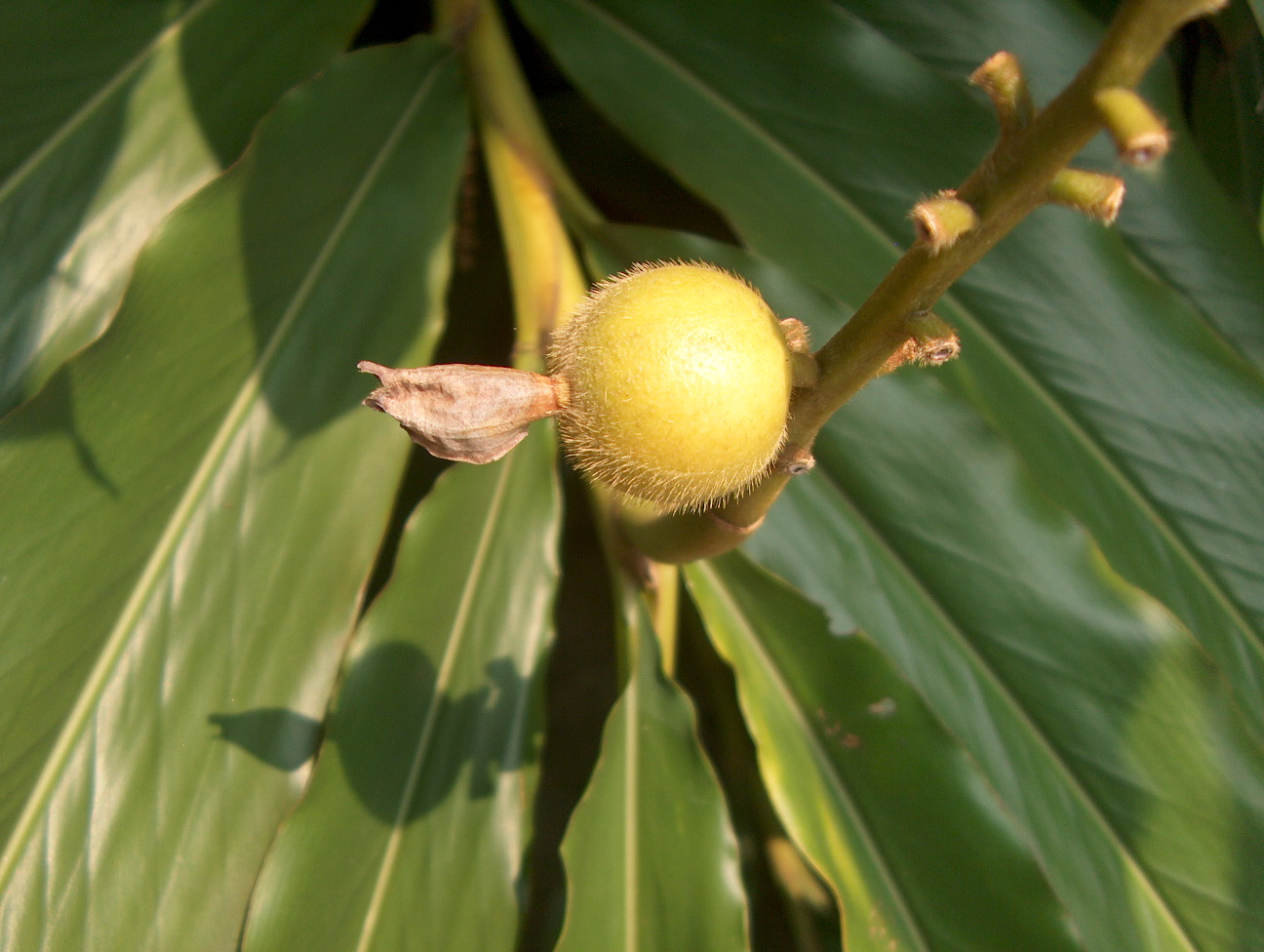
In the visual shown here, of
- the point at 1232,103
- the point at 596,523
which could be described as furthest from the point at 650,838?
the point at 1232,103

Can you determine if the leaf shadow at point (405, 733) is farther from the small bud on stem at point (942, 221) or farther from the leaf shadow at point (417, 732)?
the small bud on stem at point (942, 221)

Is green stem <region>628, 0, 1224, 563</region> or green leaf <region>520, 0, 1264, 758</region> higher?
green leaf <region>520, 0, 1264, 758</region>

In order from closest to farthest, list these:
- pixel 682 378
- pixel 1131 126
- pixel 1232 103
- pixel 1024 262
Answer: pixel 1131 126
pixel 682 378
pixel 1024 262
pixel 1232 103

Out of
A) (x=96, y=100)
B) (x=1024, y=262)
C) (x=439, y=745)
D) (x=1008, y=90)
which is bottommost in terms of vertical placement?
(x=439, y=745)

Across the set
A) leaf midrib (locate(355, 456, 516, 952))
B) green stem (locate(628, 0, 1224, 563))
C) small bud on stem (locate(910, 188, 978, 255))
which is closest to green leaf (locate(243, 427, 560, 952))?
leaf midrib (locate(355, 456, 516, 952))

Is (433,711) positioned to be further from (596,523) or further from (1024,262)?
(1024,262)

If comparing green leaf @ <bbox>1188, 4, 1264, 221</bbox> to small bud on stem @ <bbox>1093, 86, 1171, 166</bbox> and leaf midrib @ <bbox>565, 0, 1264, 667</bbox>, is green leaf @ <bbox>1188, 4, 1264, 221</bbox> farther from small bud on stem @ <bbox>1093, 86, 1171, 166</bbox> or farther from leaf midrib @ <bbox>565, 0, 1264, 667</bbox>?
small bud on stem @ <bbox>1093, 86, 1171, 166</bbox>

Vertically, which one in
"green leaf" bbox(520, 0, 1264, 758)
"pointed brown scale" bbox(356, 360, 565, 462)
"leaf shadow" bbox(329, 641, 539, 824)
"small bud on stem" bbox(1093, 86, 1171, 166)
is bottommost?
"leaf shadow" bbox(329, 641, 539, 824)
